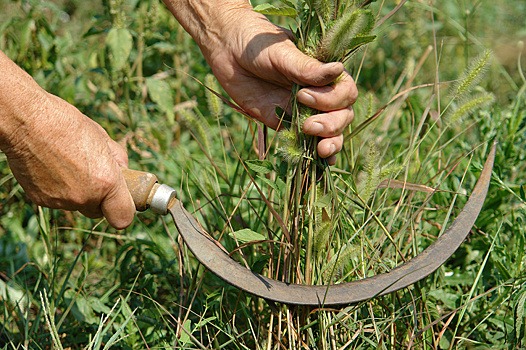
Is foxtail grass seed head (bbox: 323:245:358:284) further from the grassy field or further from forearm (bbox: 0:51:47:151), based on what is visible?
forearm (bbox: 0:51:47:151)

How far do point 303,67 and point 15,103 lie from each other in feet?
1.94

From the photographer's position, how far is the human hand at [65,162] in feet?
4.92

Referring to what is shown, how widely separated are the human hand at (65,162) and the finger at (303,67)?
1.40 ft

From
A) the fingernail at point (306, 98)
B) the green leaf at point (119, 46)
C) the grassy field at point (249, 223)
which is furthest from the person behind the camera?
the green leaf at point (119, 46)

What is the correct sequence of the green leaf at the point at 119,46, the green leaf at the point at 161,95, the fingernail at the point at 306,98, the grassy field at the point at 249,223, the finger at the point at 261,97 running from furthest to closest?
the green leaf at the point at 161,95 → the green leaf at the point at 119,46 → the finger at the point at 261,97 → the grassy field at the point at 249,223 → the fingernail at the point at 306,98

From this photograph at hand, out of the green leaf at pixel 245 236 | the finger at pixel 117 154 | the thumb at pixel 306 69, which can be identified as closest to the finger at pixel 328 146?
the thumb at pixel 306 69

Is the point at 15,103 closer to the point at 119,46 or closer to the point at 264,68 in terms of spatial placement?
the point at 264,68

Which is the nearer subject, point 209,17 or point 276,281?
point 276,281

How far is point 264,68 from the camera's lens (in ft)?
5.55

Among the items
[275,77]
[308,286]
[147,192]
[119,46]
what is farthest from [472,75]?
[119,46]

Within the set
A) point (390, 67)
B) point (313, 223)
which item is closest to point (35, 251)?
point (313, 223)

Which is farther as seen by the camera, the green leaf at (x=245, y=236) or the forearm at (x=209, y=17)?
the forearm at (x=209, y=17)

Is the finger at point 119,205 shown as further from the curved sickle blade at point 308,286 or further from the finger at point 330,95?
the finger at point 330,95

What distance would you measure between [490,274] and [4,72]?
1.32 metres
